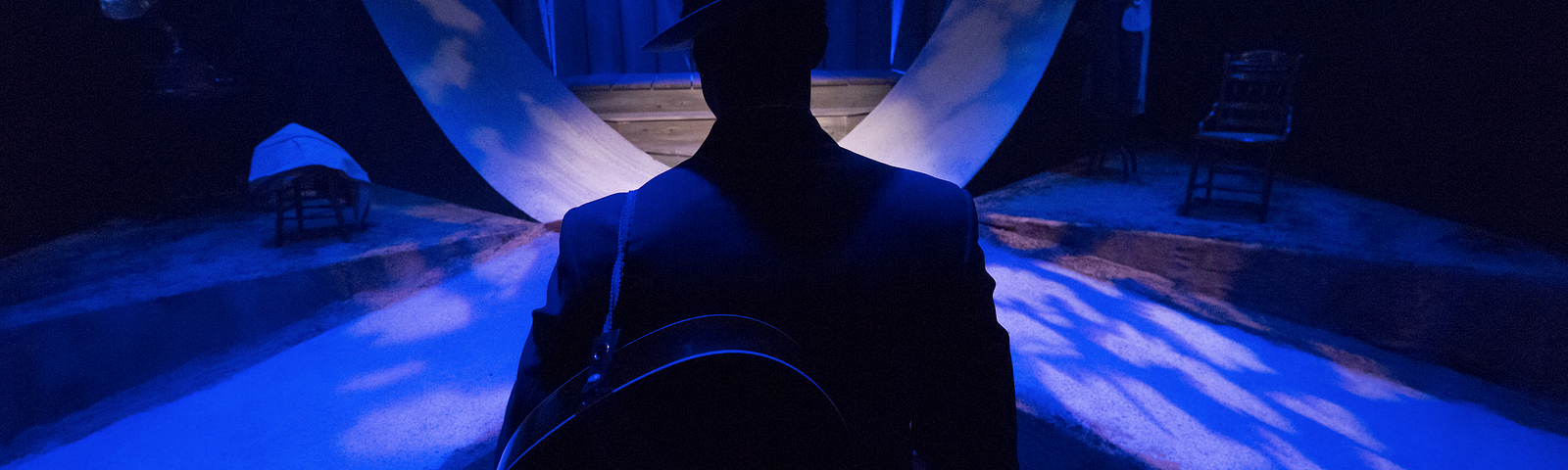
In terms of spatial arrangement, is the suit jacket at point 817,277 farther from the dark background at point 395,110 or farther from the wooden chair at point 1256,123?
the dark background at point 395,110

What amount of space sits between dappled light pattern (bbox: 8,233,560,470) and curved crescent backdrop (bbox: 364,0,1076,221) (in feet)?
3.70

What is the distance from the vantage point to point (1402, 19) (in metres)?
3.26

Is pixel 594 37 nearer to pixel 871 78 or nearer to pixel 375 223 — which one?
pixel 871 78

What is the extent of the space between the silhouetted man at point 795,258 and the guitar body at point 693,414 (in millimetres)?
75

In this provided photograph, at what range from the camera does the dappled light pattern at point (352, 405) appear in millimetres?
1583

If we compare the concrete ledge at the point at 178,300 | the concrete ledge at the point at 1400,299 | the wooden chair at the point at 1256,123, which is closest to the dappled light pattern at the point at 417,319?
the concrete ledge at the point at 178,300

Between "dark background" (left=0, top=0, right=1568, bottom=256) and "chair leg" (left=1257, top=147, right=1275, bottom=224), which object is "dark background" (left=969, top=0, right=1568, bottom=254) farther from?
"chair leg" (left=1257, top=147, right=1275, bottom=224)

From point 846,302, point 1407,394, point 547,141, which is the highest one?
point 846,302

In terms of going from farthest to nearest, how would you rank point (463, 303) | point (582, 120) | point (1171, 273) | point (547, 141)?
point (582, 120) < point (547, 141) < point (1171, 273) < point (463, 303)

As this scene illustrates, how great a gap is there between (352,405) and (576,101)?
2869 mm

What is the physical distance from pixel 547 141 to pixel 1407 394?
373 centimetres

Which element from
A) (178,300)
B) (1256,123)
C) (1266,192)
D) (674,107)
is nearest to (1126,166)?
(1256,123)

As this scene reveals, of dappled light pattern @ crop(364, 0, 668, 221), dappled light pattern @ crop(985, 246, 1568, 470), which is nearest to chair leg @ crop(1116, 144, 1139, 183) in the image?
dappled light pattern @ crop(985, 246, 1568, 470)

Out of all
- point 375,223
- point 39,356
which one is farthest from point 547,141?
point 39,356
